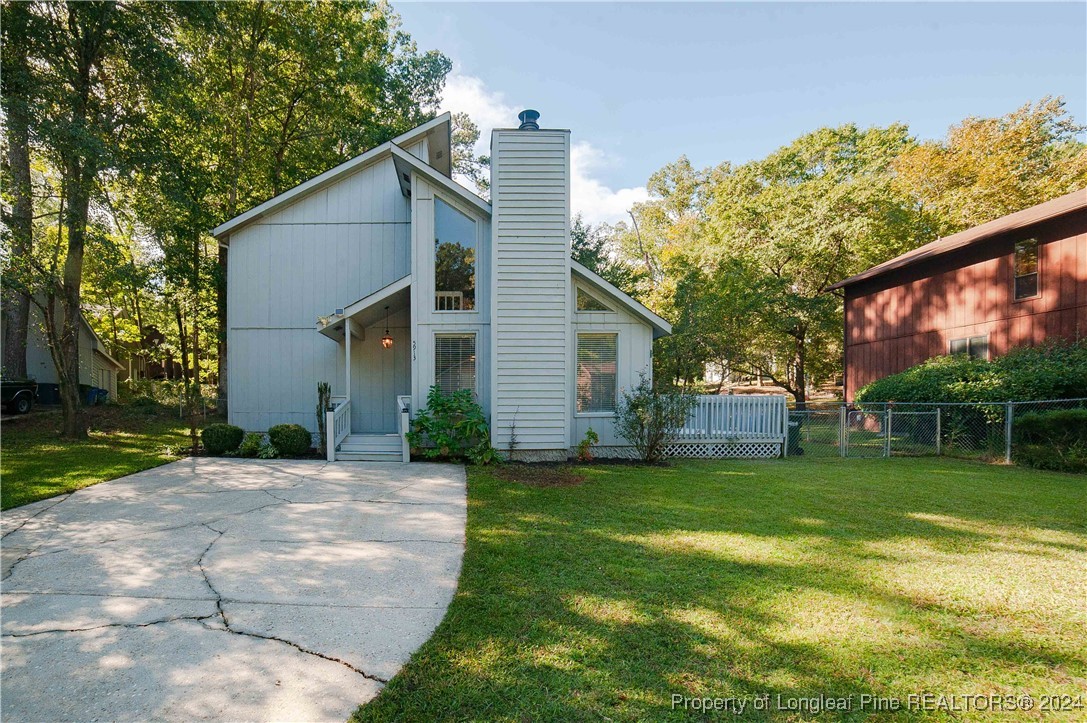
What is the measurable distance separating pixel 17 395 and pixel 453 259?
51.5ft

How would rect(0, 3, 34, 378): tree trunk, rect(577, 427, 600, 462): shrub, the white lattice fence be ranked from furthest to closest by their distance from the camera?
the white lattice fence < rect(577, 427, 600, 462): shrub < rect(0, 3, 34, 378): tree trunk

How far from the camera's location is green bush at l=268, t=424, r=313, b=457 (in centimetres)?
909

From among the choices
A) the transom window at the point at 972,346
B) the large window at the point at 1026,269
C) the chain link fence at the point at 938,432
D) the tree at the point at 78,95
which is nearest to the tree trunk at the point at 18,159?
the tree at the point at 78,95

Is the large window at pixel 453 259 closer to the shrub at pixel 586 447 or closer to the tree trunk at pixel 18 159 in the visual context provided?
the shrub at pixel 586 447

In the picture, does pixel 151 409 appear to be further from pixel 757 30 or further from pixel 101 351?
pixel 757 30

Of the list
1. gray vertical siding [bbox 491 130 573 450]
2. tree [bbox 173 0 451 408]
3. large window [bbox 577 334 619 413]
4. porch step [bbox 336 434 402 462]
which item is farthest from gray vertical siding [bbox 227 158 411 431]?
large window [bbox 577 334 619 413]

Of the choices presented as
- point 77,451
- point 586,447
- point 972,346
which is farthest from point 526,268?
point 972,346

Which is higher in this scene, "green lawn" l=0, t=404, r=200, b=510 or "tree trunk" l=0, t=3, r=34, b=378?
"tree trunk" l=0, t=3, r=34, b=378

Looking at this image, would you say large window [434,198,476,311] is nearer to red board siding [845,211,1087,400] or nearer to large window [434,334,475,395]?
large window [434,334,475,395]

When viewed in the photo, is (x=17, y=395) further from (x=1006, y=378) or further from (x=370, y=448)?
(x=1006, y=378)

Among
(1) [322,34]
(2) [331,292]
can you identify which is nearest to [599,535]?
(2) [331,292]

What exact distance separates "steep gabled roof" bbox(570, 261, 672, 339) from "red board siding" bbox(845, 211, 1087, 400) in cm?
1082

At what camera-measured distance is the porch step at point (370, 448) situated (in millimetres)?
8945

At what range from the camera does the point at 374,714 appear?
2102mm
